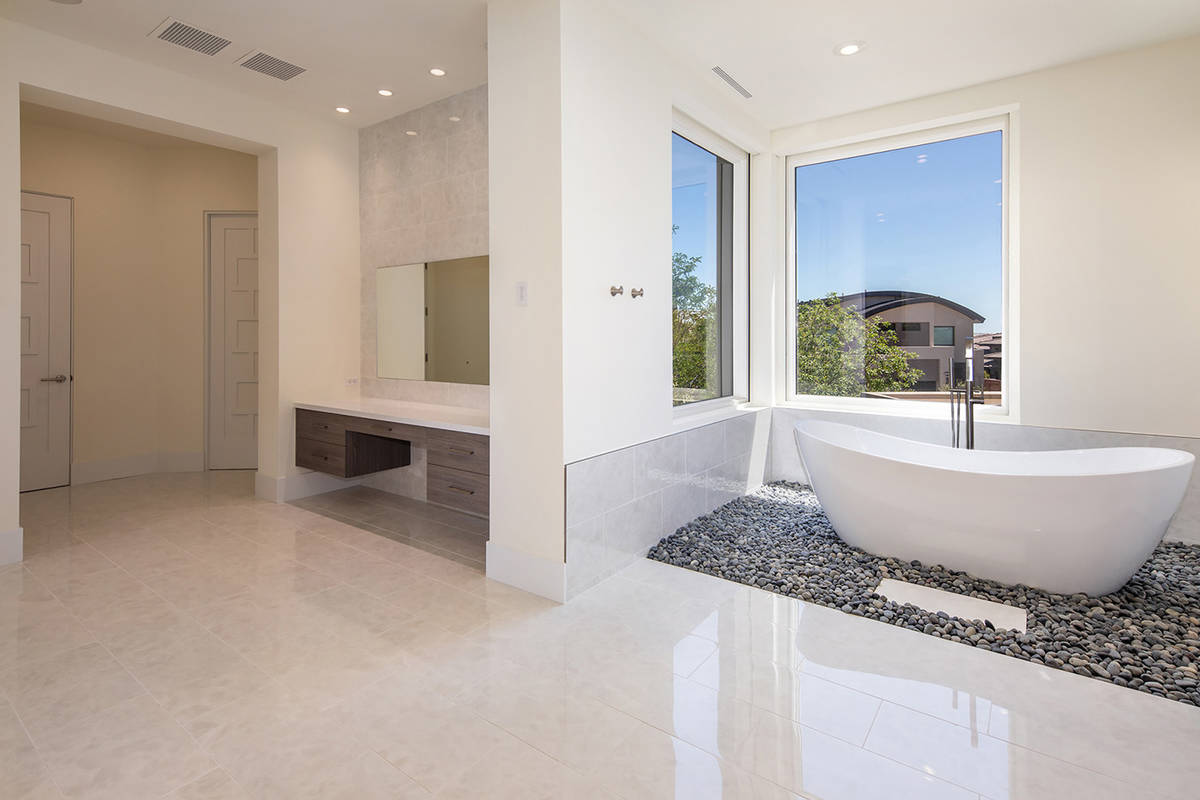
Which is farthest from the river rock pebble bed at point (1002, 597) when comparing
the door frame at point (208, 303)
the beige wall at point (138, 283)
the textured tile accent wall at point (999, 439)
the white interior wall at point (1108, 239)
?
the beige wall at point (138, 283)

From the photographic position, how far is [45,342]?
4.82m

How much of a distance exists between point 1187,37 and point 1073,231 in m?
1.06

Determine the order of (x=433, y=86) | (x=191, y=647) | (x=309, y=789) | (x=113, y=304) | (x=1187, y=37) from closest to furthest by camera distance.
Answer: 1. (x=309, y=789)
2. (x=191, y=647)
3. (x=1187, y=37)
4. (x=433, y=86)
5. (x=113, y=304)

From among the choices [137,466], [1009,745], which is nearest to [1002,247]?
[1009,745]

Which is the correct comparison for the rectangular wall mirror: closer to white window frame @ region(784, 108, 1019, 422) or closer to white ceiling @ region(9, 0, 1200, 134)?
white ceiling @ region(9, 0, 1200, 134)

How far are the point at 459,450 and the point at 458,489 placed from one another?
8.3 inches

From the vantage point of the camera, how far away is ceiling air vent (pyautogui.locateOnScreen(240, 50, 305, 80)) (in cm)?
353

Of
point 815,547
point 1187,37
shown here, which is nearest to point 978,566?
point 815,547

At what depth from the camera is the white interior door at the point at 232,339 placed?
5.48 m

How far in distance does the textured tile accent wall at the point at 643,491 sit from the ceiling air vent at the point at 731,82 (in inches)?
84.2

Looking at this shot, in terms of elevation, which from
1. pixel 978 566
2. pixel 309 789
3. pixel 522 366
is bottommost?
pixel 309 789

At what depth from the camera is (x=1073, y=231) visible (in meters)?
3.62

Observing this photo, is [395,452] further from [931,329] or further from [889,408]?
[931,329]

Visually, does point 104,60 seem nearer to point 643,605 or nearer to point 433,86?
point 433,86
